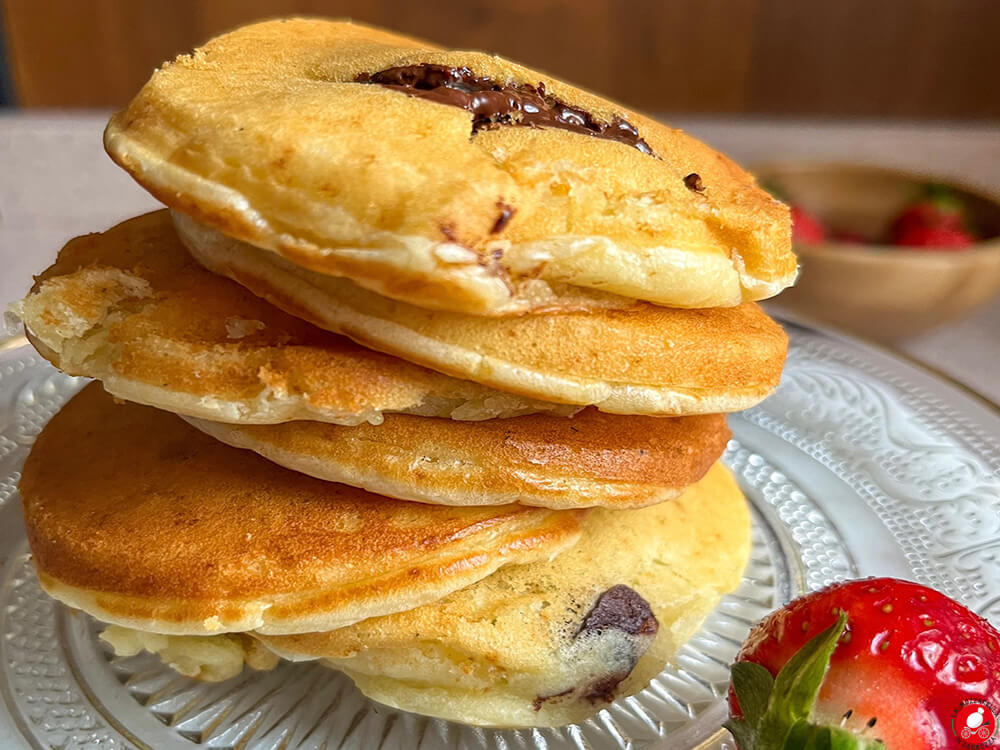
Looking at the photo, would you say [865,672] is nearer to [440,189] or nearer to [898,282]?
[440,189]

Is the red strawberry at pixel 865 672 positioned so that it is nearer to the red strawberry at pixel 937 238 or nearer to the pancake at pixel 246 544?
the pancake at pixel 246 544

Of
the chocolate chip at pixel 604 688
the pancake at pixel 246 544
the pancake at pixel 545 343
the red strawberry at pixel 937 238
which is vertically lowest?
the red strawberry at pixel 937 238

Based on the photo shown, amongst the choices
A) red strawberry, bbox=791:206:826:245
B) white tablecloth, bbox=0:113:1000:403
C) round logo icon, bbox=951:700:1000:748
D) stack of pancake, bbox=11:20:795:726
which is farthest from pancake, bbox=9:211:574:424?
white tablecloth, bbox=0:113:1000:403

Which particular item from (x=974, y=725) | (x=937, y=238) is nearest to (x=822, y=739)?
(x=974, y=725)

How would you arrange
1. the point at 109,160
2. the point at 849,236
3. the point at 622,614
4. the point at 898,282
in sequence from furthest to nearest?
the point at 109,160 < the point at 849,236 < the point at 898,282 < the point at 622,614

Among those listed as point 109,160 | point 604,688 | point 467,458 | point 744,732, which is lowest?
point 109,160

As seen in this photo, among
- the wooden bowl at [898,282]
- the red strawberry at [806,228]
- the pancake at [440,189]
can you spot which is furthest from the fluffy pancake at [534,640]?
the red strawberry at [806,228]
